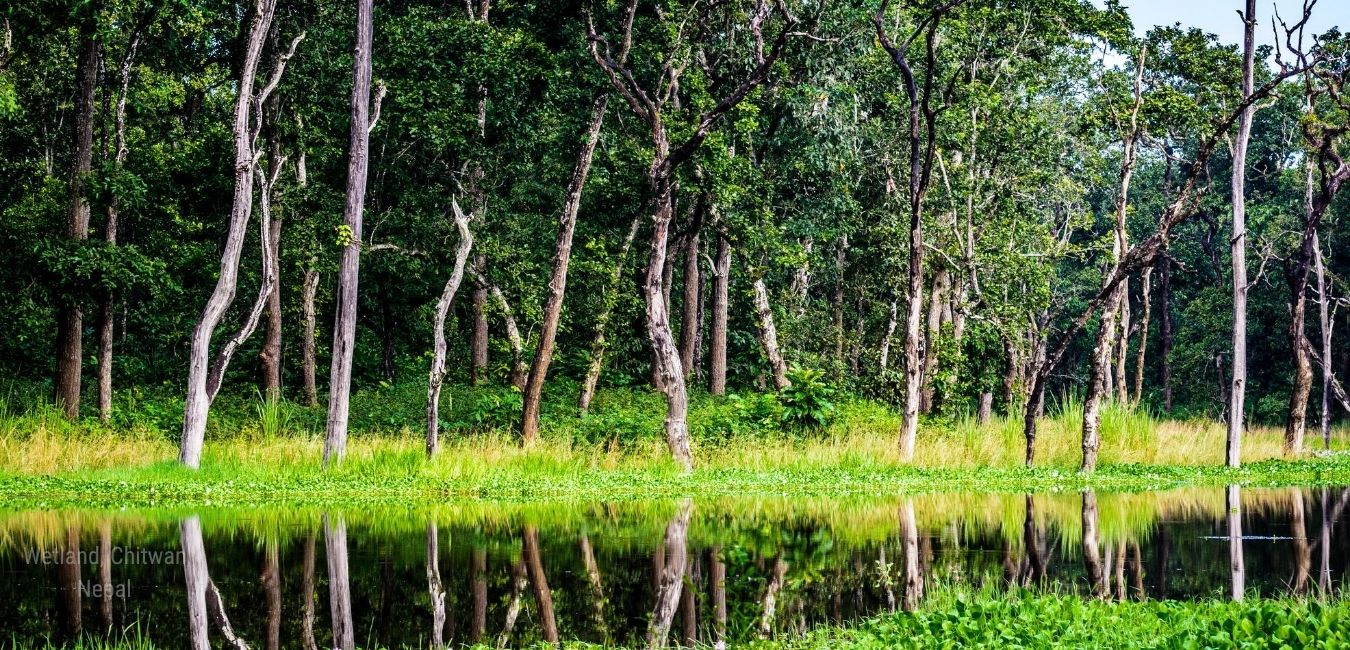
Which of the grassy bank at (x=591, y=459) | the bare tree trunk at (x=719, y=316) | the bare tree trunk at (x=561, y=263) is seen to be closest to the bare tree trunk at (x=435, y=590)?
the grassy bank at (x=591, y=459)

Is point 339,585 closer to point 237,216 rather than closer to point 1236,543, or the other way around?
point 1236,543

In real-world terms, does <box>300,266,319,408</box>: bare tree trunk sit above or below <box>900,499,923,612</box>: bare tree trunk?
above

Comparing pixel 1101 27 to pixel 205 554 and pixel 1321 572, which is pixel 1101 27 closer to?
pixel 1321 572

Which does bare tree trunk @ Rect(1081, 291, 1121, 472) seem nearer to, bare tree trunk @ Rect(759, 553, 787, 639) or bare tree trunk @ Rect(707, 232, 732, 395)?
bare tree trunk @ Rect(707, 232, 732, 395)

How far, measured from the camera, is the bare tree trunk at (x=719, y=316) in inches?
1499

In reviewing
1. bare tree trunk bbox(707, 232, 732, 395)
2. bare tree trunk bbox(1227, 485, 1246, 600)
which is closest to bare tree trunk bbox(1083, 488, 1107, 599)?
bare tree trunk bbox(1227, 485, 1246, 600)

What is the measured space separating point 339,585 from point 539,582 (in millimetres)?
2019

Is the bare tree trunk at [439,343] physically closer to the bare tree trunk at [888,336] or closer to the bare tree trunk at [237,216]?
the bare tree trunk at [237,216]

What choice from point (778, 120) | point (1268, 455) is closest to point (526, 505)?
point (778, 120)

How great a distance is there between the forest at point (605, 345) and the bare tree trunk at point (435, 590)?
0.08m

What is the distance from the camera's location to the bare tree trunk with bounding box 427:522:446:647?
10.8m

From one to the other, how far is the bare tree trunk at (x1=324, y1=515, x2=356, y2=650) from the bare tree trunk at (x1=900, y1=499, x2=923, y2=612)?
4827 mm

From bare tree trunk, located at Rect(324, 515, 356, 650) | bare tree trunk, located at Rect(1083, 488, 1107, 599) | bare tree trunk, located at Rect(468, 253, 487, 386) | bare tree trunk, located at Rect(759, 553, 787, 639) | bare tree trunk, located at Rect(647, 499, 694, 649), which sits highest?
bare tree trunk, located at Rect(468, 253, 487, 386)

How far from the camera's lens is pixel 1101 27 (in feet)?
130
